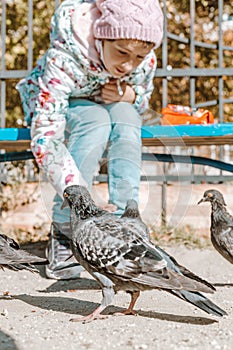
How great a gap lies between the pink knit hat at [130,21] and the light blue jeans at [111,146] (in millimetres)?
444

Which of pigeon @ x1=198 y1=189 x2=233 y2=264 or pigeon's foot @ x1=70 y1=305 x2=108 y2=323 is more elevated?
pigeon @ x1=198 y1=189 x2=233 y2=264

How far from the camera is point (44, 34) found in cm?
720

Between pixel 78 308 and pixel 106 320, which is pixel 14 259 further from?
pixel 106 320

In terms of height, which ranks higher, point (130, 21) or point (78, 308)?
point (130, 21)

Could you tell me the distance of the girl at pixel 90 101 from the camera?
13.5 ft

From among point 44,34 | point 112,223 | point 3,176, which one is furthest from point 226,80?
point 112,223

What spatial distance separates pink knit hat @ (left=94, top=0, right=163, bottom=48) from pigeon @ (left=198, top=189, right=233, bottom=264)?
909 mm

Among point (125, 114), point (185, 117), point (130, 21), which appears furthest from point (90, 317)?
point (185, 117)

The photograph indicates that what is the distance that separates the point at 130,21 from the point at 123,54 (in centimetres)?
20

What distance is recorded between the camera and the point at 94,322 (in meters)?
2.97

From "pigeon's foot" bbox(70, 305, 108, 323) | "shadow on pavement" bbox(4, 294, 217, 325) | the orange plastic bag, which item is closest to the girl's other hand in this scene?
the orange plastic bag

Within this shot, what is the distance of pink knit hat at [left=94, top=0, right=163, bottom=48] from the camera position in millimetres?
4039

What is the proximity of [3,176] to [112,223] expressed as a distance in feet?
10.4

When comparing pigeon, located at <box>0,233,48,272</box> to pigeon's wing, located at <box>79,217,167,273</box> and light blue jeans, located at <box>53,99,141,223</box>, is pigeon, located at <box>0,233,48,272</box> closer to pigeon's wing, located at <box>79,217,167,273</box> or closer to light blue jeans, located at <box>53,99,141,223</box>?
pigeon's wing, located at <box>79,217,167,273</box>
